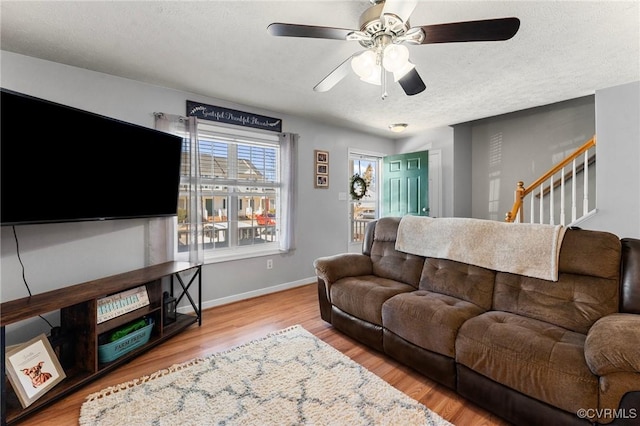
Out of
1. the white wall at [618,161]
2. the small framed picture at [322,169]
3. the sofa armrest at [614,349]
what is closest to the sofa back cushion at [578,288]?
the sofa armrest at [614,349]

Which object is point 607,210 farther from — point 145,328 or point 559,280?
point 145,328

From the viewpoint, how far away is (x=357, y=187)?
493 cm

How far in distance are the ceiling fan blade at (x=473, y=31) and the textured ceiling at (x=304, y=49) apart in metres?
0.34

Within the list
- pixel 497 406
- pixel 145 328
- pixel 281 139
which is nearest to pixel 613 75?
pixel 497 406

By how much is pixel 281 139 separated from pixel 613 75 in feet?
11.3

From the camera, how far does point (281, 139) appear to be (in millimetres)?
3746

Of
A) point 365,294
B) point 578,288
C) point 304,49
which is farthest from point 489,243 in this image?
point 304,49

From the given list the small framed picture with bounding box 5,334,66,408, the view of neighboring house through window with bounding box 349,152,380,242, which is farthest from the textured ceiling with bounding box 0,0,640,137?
the small framed picture with bounding box 5,334,66,408

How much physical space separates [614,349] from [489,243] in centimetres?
103

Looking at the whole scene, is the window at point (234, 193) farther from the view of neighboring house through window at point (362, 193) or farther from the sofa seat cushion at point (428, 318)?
the sofa seat cushion at point (428, 318)

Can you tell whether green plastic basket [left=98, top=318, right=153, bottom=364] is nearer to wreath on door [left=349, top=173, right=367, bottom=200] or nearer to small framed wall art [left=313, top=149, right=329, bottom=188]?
small framed wall art [left=313, top=149, right=329, bottom=188]

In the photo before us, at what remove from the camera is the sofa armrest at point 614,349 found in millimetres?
1202

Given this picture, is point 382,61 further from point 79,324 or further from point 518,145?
point 518,145

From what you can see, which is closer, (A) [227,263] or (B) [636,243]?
(B) [636,243]
